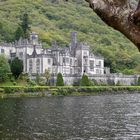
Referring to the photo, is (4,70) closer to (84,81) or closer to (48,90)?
(48,90)

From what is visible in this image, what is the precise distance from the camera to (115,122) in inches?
1718

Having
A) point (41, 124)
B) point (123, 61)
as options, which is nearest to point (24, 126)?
point (41, 124)

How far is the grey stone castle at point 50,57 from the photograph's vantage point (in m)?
115

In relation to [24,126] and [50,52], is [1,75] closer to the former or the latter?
[50,52]

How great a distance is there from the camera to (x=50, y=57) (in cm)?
11612

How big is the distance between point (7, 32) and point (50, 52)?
182ft

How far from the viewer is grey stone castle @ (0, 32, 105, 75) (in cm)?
11462

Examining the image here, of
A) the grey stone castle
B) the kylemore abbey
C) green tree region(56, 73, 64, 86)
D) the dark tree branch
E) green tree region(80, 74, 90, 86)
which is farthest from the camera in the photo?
the grey stone castle

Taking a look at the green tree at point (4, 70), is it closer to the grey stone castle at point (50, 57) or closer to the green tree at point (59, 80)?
the grey stone castle at point (50, 57)

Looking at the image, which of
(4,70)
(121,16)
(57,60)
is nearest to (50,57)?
(57,60)

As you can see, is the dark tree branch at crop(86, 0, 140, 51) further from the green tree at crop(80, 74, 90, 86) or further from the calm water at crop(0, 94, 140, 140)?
the green tree at crop(80, 74, 90, 86)

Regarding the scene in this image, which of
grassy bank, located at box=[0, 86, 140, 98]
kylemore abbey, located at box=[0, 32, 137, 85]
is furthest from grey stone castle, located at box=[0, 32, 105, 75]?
grassy bank, located at box=[0, 86, 140, 98]

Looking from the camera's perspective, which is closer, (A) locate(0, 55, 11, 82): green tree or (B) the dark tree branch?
(B) the dark tree branch

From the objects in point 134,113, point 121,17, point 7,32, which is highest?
point 7,32
